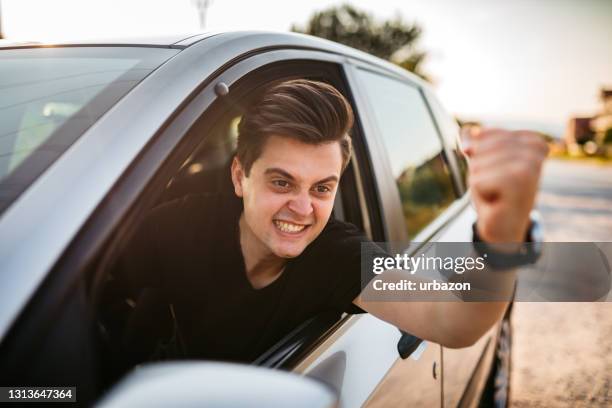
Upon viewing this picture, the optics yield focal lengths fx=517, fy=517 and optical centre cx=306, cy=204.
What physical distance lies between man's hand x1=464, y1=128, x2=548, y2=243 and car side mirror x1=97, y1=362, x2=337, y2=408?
42 centimetres

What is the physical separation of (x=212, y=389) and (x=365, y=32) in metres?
32.3

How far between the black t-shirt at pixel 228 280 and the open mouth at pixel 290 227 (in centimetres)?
8

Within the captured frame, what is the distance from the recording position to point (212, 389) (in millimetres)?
650

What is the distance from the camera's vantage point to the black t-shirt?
4.61 feet

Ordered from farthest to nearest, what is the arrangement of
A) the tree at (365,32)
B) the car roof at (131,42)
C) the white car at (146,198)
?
the tree at (365,32) < the car roof at (131,42) < the white car at (146,198)

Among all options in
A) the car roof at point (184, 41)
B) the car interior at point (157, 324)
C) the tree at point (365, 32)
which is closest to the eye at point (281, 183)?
the car interior at point (157, 324)

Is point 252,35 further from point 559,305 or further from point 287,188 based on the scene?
point 559,305

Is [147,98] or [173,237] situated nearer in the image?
[147,98]

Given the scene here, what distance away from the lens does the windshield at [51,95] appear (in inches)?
37.9

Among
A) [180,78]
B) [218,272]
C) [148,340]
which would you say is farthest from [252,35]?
[148,340]

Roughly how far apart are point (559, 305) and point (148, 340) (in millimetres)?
4672

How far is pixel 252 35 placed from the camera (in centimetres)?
139

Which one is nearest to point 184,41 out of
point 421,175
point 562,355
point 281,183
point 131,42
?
point 131,42

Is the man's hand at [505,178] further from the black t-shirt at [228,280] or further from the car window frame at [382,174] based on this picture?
the car window frame at [382,174]
